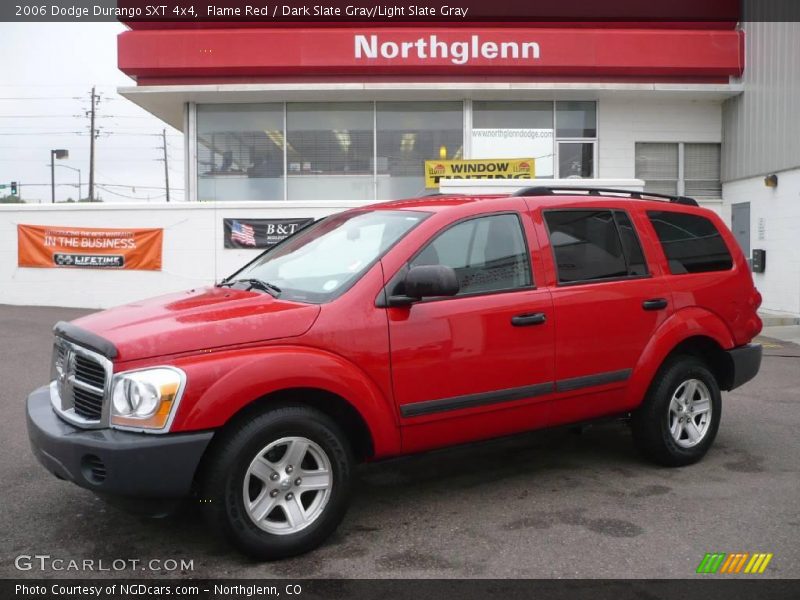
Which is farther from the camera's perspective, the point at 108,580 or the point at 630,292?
the point at 630,292

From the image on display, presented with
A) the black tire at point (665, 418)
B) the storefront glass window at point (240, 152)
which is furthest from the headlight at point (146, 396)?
the storefront glass window at point (240, 152)

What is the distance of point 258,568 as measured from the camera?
375 centimetres

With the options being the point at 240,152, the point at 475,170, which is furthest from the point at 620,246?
the point at 240,152

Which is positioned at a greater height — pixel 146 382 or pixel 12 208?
pixel 12 208

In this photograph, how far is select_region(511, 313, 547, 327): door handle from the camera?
4523 mm

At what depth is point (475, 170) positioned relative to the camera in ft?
57.6

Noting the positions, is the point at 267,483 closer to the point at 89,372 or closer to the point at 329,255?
the point at 89,372

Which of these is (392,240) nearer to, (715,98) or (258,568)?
(258,568)

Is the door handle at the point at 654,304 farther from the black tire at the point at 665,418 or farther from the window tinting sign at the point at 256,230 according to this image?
the window tinting sign at the point at 256,230

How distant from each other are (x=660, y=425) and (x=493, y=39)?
13564 millimetres

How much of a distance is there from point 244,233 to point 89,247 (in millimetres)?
3279

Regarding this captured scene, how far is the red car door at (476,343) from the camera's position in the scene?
4.21 meters

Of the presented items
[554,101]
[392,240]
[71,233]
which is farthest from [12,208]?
[392,240]

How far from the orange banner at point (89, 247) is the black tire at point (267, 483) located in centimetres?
1277
